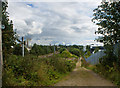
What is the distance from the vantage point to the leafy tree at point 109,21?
6.09 metres

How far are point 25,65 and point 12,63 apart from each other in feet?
1.83

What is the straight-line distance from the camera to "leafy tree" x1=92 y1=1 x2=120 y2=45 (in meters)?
6.09

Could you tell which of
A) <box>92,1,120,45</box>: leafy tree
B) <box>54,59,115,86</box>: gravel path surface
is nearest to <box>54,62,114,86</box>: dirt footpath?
<box>54,59,115,86</box>: gravel path surface

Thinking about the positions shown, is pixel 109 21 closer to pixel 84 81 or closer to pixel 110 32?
pixel 110 32

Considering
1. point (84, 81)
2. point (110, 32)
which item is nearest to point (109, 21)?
point (110, 32)

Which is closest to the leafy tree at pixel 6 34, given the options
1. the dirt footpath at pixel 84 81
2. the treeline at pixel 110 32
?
the dirt footpath at pixel 84 81

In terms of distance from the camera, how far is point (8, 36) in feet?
15.9

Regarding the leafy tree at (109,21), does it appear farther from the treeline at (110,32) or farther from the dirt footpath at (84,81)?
the dirt footpath at (84,81)

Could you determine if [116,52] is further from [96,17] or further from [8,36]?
[8,36]

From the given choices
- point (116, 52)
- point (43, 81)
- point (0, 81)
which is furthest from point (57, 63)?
point (0, 81)

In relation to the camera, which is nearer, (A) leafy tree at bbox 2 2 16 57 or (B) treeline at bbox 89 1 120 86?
(A) leafy tree at bbox 2 2 16 57

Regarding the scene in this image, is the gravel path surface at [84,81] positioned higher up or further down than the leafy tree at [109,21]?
further down

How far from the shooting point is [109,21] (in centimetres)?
644

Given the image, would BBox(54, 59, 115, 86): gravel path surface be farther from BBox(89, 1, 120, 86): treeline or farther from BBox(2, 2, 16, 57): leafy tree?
BBox(2, 2, 16, 57): leafy tree
